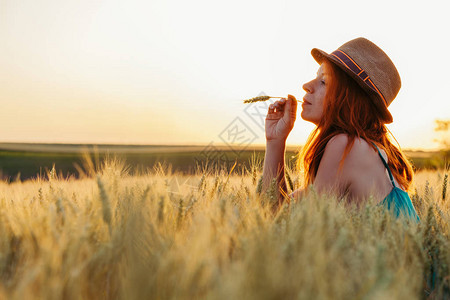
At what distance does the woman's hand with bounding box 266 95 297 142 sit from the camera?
2.81 meters

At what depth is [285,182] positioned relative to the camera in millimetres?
2854

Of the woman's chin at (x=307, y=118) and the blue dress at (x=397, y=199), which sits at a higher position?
the woman's chin at (x=307, y=118)

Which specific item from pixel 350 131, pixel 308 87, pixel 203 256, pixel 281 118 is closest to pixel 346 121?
pixel 350 131

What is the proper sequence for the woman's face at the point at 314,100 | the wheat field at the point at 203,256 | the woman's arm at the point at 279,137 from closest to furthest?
the wheat field at the point at 203,256 < the woman's face at the point at 314,100 < the woman's arm at the point at 279,137

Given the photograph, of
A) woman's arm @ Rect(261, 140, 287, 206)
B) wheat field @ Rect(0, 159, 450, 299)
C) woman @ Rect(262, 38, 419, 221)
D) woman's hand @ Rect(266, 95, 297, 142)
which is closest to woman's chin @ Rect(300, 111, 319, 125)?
woman @ Rect(262, 38, 419, 221)

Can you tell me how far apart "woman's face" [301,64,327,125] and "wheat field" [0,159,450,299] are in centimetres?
116

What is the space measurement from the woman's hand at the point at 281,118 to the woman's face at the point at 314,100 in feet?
0.53

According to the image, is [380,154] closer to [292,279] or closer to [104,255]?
[292,279]

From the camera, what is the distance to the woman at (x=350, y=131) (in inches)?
89.2

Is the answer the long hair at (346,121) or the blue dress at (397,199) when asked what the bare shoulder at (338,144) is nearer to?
the long hair at (346,121)

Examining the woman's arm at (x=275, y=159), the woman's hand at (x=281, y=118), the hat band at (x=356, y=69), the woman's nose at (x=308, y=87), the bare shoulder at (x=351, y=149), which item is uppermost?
the hat band at (x=356, y=69)

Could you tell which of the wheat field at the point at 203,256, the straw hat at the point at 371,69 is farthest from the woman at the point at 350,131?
the wheat field at the point at 203,256

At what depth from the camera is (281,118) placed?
2855 mm

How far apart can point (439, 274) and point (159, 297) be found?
3.60 ft
